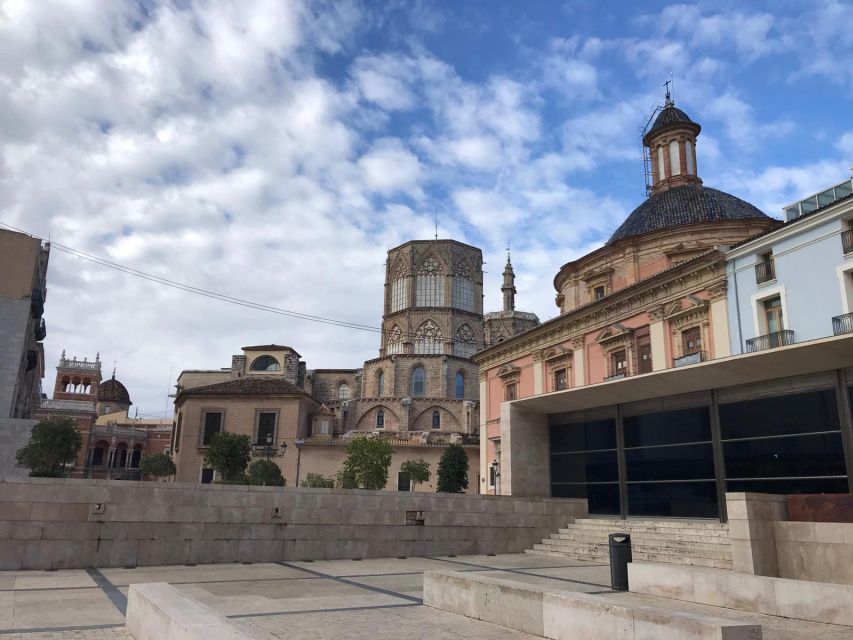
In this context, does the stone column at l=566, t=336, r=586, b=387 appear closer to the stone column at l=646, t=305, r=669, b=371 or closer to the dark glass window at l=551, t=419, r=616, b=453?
the stone column at l=646, t=305, r=669, b=371

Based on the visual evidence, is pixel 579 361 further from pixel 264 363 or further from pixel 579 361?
pixel 264 363

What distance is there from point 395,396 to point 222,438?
2192 cm

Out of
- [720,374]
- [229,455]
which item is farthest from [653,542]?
[229,455]

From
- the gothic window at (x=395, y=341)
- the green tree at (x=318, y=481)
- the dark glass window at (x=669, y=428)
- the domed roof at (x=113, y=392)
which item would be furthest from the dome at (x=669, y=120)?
the domed roof at (x=113, y=392)

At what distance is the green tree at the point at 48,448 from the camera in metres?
33.0

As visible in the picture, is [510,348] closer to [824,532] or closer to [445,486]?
[445,486]

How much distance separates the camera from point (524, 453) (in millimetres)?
24984

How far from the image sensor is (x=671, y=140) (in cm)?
4003

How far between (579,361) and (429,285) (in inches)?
1624

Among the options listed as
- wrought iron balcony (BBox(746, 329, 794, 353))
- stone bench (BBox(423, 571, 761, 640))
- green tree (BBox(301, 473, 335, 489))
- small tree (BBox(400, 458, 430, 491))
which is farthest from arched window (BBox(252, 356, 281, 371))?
stone bench (BBox(423, 571, 761, 640))

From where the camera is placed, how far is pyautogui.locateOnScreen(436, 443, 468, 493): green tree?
44188 millimetres

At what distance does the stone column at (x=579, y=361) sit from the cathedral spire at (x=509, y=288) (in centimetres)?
4490

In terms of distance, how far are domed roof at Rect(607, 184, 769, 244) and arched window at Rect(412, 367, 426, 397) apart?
31324 mm

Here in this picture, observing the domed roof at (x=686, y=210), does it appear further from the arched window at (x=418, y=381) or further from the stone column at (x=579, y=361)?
the arched window at (x=418, y=381)
